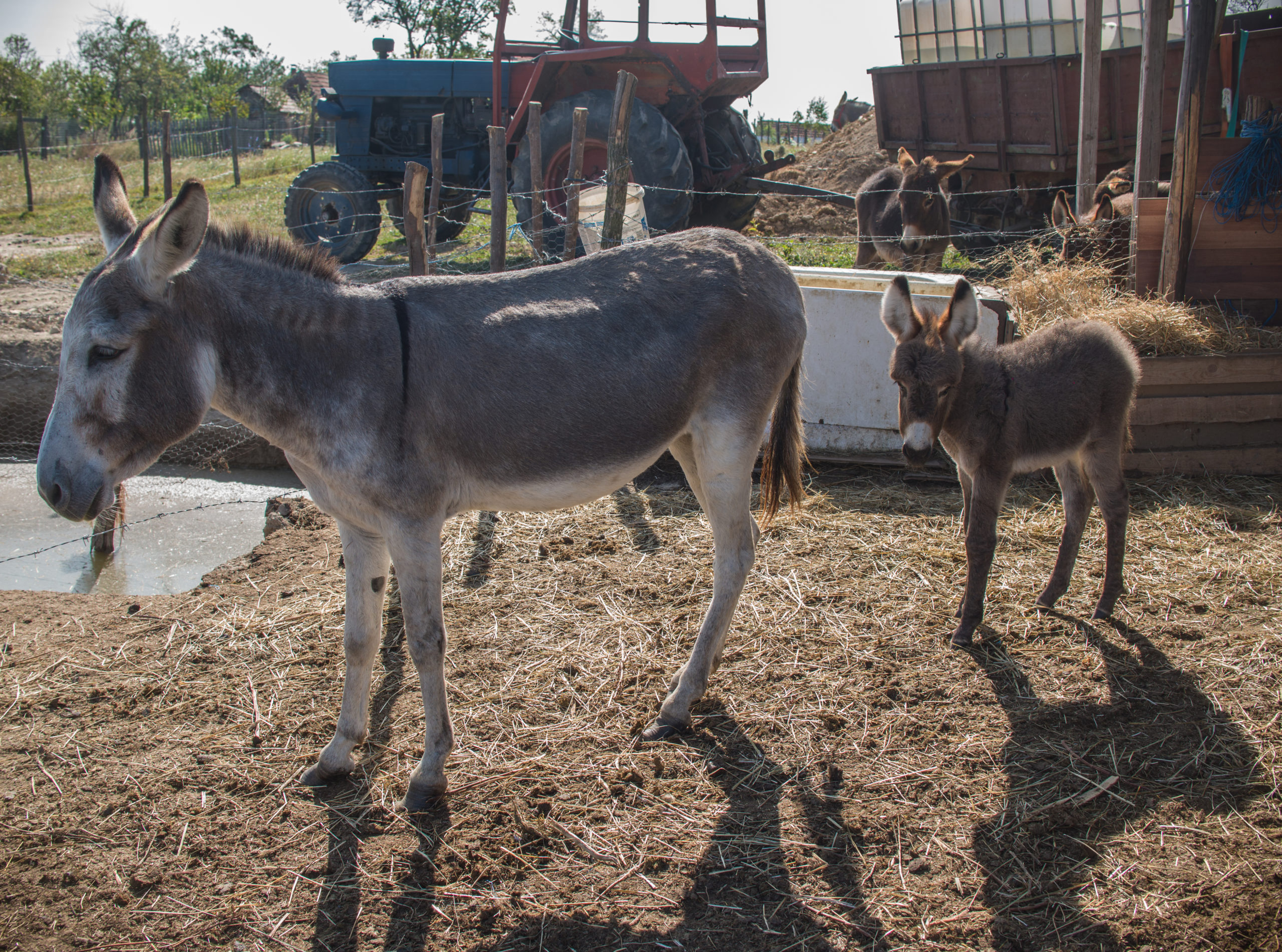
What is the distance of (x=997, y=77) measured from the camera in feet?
35.7

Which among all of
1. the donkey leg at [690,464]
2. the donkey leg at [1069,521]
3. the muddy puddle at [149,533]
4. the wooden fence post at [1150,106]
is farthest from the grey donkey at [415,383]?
the wooden fence post at [1150,106]

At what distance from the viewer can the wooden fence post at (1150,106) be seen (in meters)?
5.75

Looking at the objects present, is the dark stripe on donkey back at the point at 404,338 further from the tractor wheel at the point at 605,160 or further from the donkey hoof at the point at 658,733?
the tractor wheel at the point at 605,160

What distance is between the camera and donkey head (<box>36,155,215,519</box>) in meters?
2.20

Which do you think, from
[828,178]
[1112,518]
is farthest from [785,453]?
[828,178]

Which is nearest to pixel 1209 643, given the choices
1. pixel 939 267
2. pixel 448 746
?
pixel 448 746

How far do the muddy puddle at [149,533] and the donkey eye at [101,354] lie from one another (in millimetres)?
3104

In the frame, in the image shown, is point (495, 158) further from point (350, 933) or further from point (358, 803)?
point (350, 933)

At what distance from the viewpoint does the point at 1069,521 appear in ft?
13.0

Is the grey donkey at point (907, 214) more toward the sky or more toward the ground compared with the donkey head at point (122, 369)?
more toward the sky

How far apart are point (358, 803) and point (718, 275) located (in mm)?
2272

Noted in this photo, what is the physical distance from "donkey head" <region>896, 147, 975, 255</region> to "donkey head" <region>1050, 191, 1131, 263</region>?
161 centimetres

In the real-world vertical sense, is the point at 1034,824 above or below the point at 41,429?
below

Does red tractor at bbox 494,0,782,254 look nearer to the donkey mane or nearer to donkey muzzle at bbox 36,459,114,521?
the donkey mane
